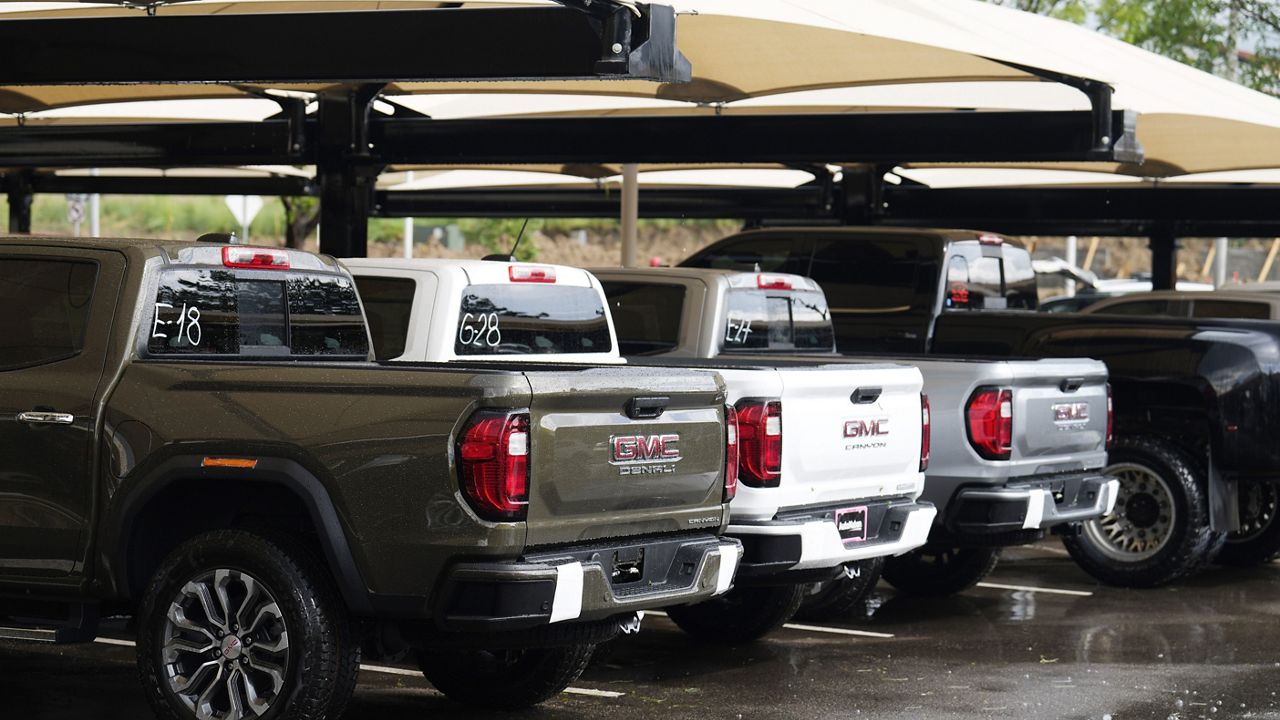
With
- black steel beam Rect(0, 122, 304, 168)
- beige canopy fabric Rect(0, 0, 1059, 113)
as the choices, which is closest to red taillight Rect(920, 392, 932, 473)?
beige canopy fabric Rect(0, 0, 1059, 113)

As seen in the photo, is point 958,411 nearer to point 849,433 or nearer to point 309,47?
point 849,433

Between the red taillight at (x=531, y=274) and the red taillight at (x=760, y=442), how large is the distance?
1.44m

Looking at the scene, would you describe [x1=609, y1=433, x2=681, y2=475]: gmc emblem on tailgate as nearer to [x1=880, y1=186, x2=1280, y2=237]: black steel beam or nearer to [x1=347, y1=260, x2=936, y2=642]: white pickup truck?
[x1=347, y1=260, x2=936, y2=642]: white pickup truck

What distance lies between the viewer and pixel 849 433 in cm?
858

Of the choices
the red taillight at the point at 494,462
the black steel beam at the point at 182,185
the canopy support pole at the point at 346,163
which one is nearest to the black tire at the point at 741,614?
the red taillight at the point at 494,462

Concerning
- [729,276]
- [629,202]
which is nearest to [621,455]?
[729,276]

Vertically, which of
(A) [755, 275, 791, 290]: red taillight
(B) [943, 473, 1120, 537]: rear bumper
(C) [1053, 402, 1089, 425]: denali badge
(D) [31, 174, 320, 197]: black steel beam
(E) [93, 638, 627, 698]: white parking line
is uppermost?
(A) [755, 275, 791, 290]: red taillight

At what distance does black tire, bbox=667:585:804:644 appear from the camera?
958 centimetres

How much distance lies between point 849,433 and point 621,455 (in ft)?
7.18

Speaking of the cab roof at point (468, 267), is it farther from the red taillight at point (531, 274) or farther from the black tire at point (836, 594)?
the black tire at point (836, 594)

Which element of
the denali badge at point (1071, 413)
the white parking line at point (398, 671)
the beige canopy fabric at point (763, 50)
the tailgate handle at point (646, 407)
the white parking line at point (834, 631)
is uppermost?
the beige canopy fabric at point (763, 50)

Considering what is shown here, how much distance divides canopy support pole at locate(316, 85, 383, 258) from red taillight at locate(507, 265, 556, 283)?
4345 mm

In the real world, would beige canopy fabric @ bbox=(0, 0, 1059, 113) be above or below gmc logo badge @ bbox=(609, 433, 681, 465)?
above

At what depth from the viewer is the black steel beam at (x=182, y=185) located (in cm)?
2081
